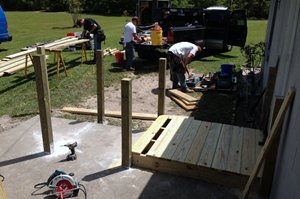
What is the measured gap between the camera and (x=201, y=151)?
4863mm

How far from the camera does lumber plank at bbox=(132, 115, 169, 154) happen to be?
4980 millimetres

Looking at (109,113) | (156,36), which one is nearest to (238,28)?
(156,36)

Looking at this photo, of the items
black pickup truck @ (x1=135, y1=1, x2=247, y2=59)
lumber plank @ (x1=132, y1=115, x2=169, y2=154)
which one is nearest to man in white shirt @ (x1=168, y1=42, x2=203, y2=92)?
lumber plank @ (x1=132, y1=115, x2=169, y2=154)

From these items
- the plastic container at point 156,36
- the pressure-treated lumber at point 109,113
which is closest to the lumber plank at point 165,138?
the pressure-treated lumber at point 109,113

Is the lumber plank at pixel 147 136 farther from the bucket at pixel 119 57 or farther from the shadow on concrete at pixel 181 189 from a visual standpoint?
the bucket at pixel 119 57

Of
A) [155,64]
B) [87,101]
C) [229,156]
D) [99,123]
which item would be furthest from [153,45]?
[229,156]

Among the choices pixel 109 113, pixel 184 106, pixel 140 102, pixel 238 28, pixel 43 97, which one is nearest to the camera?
pixel 43 97

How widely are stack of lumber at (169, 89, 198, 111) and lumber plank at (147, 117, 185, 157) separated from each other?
5.63ft

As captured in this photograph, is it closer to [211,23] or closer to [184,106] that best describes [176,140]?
[184,106]

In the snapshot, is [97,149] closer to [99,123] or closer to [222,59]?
[99,123]

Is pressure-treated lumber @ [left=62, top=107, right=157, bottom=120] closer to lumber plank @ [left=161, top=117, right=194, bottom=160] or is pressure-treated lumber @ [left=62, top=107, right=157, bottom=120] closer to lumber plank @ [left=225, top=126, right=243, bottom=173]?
lumber plank @ [left=161, top=117, right=194, bottom=160]

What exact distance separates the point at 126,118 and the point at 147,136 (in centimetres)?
93

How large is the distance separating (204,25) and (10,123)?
29.9 ft

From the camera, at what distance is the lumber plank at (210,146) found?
15.0ft
